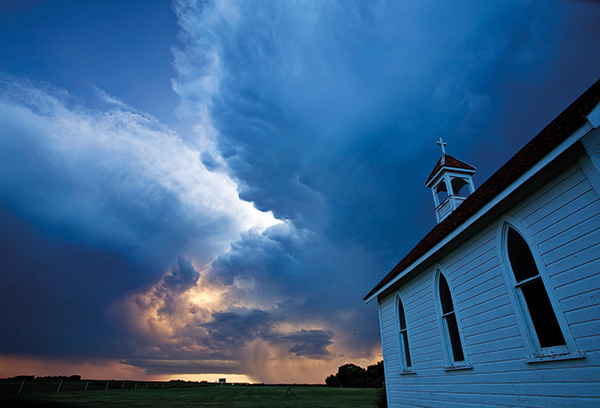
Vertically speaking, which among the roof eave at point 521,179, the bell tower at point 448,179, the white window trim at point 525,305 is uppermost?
the bell tower at point 448,179

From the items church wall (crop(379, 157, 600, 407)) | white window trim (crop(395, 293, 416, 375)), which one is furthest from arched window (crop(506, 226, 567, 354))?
white window trim (crop(395, 293, 416, 375))

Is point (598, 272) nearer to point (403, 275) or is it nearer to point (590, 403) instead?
point (590, 403)

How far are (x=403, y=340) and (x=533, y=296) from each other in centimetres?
701

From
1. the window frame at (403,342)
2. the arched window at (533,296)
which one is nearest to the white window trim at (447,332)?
the arched window at (533,296)

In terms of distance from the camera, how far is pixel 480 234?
788 cm

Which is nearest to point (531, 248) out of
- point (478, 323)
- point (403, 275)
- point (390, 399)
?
point (478, 323)

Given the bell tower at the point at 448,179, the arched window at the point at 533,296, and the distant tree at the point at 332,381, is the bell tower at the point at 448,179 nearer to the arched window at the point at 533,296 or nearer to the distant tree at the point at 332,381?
the arched window at the point at 533,296

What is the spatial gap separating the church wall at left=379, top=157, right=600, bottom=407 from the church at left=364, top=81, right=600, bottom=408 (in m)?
0.02

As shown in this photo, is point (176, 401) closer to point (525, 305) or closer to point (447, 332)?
point (447, 332)

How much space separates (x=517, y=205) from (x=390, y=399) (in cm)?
1025

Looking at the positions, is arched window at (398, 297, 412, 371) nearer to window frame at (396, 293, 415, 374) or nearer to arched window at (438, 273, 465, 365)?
window frame at (396, 293, 415, 374)

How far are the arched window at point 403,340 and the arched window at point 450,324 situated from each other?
288cm

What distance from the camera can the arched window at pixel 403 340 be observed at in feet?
38.8

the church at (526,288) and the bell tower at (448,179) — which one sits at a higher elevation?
the bell tower at (448,179)
